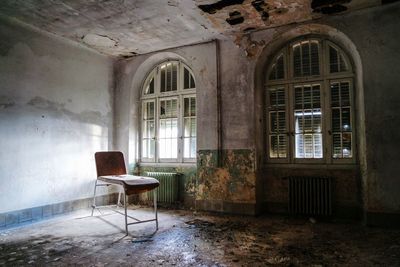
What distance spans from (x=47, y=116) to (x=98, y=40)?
162 centimetres

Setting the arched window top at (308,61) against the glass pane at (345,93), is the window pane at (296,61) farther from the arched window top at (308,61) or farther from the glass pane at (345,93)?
the glass pane at (345,93)

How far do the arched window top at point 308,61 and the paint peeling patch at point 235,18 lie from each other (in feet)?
3.45

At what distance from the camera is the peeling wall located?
4.20 meters

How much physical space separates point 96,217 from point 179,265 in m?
2.49

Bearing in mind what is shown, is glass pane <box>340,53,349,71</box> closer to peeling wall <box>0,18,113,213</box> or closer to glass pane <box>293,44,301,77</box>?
glass pane <box>293,44,301,77</box>

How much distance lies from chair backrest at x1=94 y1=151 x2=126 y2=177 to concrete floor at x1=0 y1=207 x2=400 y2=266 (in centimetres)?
76

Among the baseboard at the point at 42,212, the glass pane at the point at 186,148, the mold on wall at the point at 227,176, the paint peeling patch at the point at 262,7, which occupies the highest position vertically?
the paint peeling patch at the point at 262,7

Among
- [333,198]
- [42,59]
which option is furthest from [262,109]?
[42,59]

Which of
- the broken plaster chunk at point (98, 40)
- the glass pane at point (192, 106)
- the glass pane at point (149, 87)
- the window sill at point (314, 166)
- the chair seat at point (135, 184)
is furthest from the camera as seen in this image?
the glass pane at point (149, 87)

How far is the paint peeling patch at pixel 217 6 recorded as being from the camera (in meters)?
3.81

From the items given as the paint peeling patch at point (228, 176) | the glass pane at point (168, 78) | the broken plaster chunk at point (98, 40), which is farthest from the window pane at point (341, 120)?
the broken plaster chunk at point (98, 40)

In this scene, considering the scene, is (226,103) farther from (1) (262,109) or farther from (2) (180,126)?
(2) (180,126)

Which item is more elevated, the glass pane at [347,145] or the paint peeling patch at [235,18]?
the paint peeling patch at [235,18]

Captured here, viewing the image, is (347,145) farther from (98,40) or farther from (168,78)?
(98,40)
